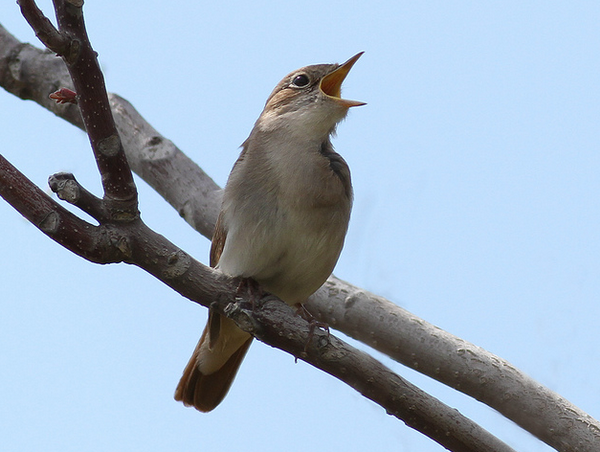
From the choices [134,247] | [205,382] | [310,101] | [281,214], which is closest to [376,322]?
[281,214]

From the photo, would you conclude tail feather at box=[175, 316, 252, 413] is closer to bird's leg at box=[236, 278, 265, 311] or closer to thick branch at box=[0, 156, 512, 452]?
bird's leg at box=[236, 278, 265, 311]

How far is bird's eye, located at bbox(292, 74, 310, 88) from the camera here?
5.33 metres

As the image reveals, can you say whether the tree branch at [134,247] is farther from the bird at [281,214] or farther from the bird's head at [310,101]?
the bird's head at [310,101]

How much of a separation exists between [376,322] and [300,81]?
5.74 ft

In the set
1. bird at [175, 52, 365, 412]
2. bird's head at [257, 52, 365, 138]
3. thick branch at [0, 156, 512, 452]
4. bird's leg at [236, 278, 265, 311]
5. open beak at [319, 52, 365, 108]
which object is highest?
open beak at [319, 52, 365, 108]

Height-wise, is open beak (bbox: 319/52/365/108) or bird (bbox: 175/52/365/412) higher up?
open beak (bbox: 319/52/365/108)

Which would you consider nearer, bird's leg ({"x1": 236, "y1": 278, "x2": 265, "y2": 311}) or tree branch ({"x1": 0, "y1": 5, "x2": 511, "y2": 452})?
tree branch ({"x1": 0, "y1": 5, "x2": 511, "y2": 452})

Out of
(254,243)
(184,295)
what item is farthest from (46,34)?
(254,243)

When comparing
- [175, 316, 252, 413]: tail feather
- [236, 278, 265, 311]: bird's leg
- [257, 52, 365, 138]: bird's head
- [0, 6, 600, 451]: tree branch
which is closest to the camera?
[236, 278, 265, 311]: bird's leg

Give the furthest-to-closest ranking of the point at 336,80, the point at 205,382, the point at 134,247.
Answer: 1. the point at 336,80
2. the point at 205,382
3. the point at 134,247

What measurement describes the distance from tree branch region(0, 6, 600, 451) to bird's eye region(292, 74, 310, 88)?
3.69ft

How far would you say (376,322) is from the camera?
16.9ft

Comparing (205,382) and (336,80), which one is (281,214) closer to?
(336,80)

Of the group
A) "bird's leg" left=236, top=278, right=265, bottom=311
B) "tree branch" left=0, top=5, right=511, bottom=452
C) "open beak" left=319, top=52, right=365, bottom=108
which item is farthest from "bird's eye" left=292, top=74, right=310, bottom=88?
"tree branch" left=0, top=5, right=511, bottom=452
